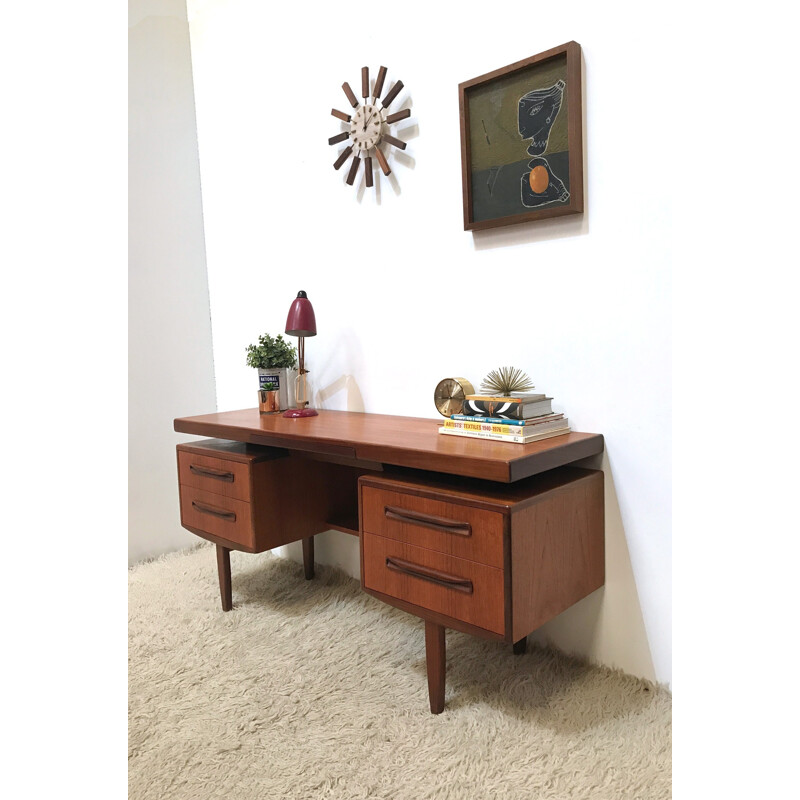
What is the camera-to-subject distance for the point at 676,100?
4.70ft

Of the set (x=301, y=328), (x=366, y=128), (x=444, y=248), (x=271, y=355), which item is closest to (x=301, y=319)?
(x=301, y=328)

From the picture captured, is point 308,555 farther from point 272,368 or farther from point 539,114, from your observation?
point 539,114

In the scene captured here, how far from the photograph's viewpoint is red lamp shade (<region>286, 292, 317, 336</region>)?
216 cm

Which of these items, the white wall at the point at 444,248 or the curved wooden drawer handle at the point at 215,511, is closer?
the white wall at the point at 444,248

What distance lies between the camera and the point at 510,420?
152cm

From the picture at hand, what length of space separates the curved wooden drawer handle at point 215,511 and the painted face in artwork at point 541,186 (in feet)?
4.47

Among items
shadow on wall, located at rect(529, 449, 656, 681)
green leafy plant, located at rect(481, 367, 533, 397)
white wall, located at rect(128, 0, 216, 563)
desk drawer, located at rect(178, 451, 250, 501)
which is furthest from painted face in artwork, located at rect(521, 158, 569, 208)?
white wall, located at rect(128, 0, 216, 563)

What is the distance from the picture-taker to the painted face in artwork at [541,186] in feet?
5.30

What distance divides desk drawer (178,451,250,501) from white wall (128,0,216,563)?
622 mm

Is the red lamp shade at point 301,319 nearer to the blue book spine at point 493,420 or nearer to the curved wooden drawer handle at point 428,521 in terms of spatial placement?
the blue book spine at point 493,420

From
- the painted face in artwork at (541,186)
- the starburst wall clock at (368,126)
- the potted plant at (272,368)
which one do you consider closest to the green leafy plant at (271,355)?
the potted plant at (272,368)

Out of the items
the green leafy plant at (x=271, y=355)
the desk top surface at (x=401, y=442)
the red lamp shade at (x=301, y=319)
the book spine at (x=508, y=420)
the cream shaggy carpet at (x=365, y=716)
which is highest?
the red lamp shade at (x=301, y=319)

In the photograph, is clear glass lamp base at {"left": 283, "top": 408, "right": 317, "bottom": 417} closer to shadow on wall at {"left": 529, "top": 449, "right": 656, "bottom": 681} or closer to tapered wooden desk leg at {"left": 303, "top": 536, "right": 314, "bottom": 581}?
tapered wooden desk leg at {"left": 303, "top": 536, "right": 314, "bottom": 581}
